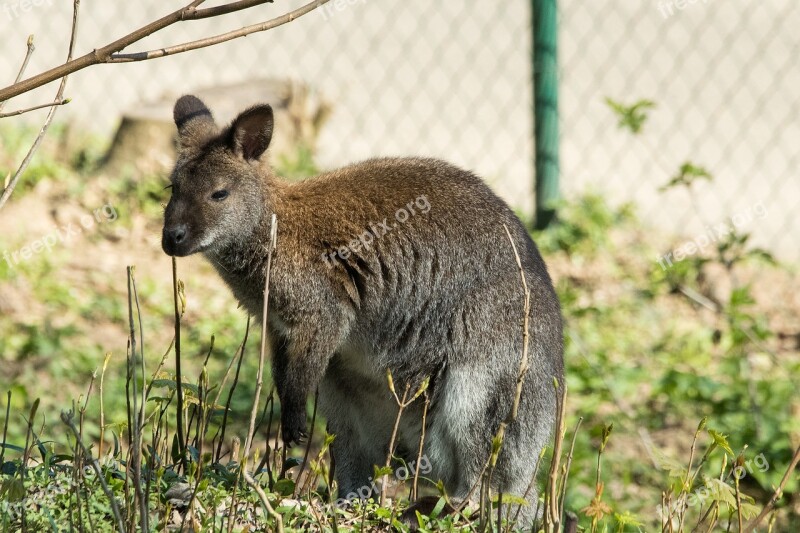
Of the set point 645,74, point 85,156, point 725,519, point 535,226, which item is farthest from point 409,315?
point 645,74

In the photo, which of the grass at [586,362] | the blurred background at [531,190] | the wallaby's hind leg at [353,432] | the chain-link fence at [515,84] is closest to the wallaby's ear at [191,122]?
the blurred background at [531,190]

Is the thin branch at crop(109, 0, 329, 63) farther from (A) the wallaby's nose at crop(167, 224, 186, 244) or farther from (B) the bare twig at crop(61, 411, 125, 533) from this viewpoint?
(A) the wallaby's nose at crop(167, 224, 186, 244)

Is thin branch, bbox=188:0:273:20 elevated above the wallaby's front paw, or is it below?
above

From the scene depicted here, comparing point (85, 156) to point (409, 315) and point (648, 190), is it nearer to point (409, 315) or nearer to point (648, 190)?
point (648, 190)

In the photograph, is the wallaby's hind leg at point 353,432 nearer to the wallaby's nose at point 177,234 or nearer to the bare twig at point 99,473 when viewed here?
the wallaby's nose at point 177,234

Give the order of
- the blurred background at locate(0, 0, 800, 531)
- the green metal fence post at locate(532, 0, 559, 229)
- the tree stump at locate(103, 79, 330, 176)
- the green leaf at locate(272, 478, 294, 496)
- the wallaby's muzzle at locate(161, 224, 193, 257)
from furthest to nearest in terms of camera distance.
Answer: the tree stump at locate(103, 79, 330, 176), the green metal fence post at locate(532, 0, 559, 229), the blurred background at locate(0, 0, 800, 531), the wallaby's muzzle at locate(161, 224, 193, 257), the green leaf at locate(272, 478, 294, 496)

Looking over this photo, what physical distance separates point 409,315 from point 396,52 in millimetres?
8096

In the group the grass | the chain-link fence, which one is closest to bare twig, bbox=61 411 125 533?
the grass

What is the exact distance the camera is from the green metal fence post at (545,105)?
748 cm

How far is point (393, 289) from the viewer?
395 cm

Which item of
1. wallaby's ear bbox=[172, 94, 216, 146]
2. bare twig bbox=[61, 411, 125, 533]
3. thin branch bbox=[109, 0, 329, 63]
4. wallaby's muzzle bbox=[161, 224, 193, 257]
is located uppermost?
thin branch bbox=[109, 0, 329, 63]

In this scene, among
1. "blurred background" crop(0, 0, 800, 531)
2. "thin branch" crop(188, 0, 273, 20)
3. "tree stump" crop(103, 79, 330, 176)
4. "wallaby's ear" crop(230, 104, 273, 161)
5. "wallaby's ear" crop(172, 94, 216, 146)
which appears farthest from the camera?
"tree stump" crop(103, 79, 330, 176)

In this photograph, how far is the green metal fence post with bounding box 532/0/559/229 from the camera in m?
7.48

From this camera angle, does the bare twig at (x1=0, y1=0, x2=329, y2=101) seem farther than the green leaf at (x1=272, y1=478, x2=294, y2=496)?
No
